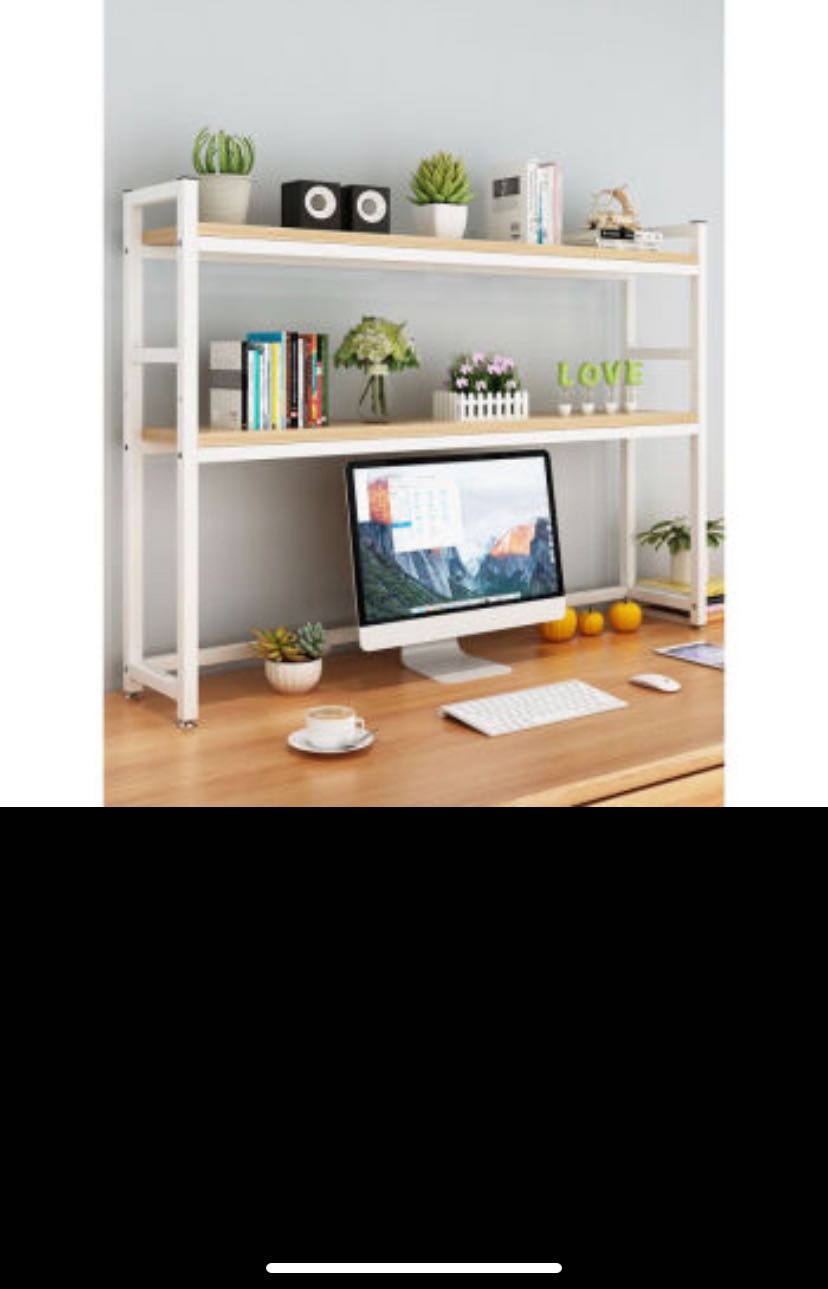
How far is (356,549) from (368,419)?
31 cm

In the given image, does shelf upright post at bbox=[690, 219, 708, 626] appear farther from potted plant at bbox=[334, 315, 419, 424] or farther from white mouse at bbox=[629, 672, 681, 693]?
potted plant at bbox=[334, 315, 419, 424]

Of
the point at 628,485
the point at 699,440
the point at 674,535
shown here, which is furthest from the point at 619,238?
the point at 674,535

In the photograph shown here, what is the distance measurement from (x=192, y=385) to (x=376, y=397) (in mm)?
527

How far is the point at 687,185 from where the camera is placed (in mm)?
3271

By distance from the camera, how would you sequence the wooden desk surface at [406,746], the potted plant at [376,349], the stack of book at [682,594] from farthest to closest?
1. the stack of book at [682,594]
2. the potted plant at [376,349]
3. the wooden desk surface at [406,746]

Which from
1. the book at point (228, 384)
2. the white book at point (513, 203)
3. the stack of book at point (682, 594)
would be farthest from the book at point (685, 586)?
the book at point (228, 384)

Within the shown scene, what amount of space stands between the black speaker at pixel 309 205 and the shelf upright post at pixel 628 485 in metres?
0.99

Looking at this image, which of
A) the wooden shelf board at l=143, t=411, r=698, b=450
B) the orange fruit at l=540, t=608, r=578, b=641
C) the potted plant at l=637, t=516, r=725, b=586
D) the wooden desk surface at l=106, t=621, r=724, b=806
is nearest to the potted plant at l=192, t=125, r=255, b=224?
the wooden shelf board at l=143, t=411, r=698, b=450

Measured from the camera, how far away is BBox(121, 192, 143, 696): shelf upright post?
2297 millimetres

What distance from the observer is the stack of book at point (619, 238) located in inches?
110

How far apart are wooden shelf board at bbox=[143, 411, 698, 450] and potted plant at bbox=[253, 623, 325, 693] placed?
1.11ft

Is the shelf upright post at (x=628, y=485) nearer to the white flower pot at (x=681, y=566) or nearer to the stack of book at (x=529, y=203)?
the white flower pot at (x=681, y=566)
